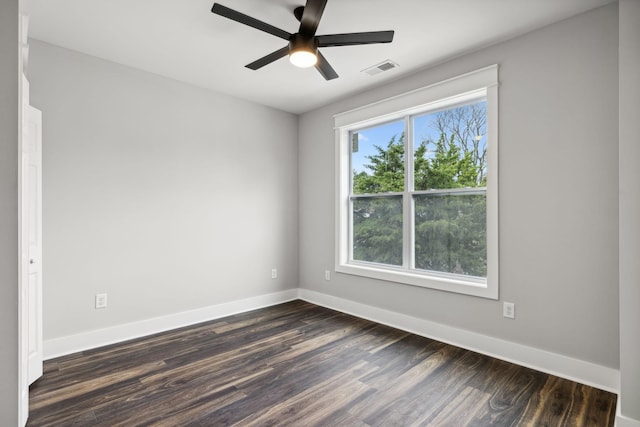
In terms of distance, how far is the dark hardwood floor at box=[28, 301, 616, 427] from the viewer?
193cm

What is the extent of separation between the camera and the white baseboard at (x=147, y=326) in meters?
2.78

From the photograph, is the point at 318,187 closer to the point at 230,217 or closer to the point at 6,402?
the point at 230,217

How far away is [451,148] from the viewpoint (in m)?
3.20

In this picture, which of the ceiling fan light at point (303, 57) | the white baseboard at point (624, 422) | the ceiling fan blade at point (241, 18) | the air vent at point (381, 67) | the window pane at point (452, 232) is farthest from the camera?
the air vent at point (381, 67)

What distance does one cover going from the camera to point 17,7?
1.50 metres

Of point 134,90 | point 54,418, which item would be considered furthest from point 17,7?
point 54,418

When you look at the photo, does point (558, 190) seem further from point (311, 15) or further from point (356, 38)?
point (311, 15)

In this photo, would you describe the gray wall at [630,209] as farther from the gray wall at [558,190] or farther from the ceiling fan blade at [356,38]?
the ceiling fan blade at [356,38]

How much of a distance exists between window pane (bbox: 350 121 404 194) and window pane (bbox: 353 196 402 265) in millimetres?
148

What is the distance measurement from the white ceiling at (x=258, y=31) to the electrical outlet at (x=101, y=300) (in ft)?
7.13

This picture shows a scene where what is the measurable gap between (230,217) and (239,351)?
63.4 inches

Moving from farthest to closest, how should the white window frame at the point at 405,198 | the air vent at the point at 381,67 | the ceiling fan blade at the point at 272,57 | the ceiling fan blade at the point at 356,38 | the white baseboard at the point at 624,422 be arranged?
the air vent at the point at 381,67
the white window frame at the point at 405,198
the ceiling fan blade at the point at 272,57
the ceiling fan blade at the point at 356,38
the white baseboard at the point at 624,422

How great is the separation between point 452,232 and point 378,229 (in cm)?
91

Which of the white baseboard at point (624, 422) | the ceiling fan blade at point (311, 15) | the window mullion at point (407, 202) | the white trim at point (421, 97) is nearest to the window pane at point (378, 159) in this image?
the window mullion at point (407, 202)
